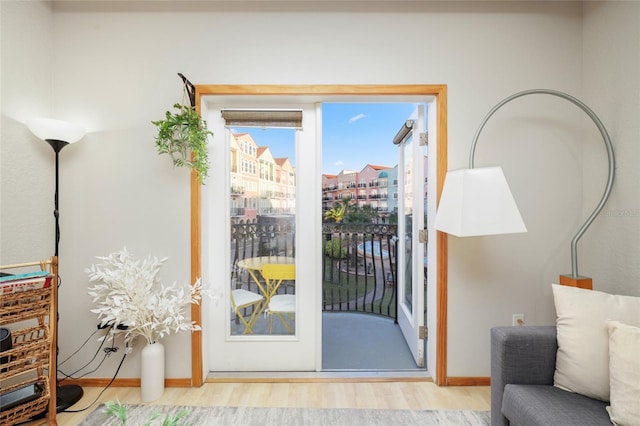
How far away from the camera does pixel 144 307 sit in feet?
6.27

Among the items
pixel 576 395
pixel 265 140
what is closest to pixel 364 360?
pixel 576 395

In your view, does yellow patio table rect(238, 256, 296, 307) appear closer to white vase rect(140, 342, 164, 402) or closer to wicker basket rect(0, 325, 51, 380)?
white vase rect(140, 342, 164, 402)

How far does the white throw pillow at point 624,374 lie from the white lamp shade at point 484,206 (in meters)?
0.57

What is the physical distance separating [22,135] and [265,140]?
1.57 meters

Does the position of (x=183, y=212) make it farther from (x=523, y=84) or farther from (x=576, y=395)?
(x=523, y=84)

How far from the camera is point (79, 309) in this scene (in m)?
2.11

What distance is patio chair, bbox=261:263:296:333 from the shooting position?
232cm

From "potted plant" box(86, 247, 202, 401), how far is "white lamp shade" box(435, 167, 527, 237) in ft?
5.75

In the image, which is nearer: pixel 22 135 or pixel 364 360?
pixel 22 135

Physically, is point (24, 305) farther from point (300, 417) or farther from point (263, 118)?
point (263, 118)

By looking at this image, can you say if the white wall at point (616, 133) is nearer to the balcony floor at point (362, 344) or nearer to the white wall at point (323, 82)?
the white wall at point (323, 82)

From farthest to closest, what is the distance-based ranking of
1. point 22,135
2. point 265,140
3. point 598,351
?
1. point 265,140
2. point 22,135
3. point 598,351

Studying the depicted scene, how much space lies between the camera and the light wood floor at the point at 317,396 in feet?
6.27

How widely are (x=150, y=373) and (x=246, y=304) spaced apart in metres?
0.75
